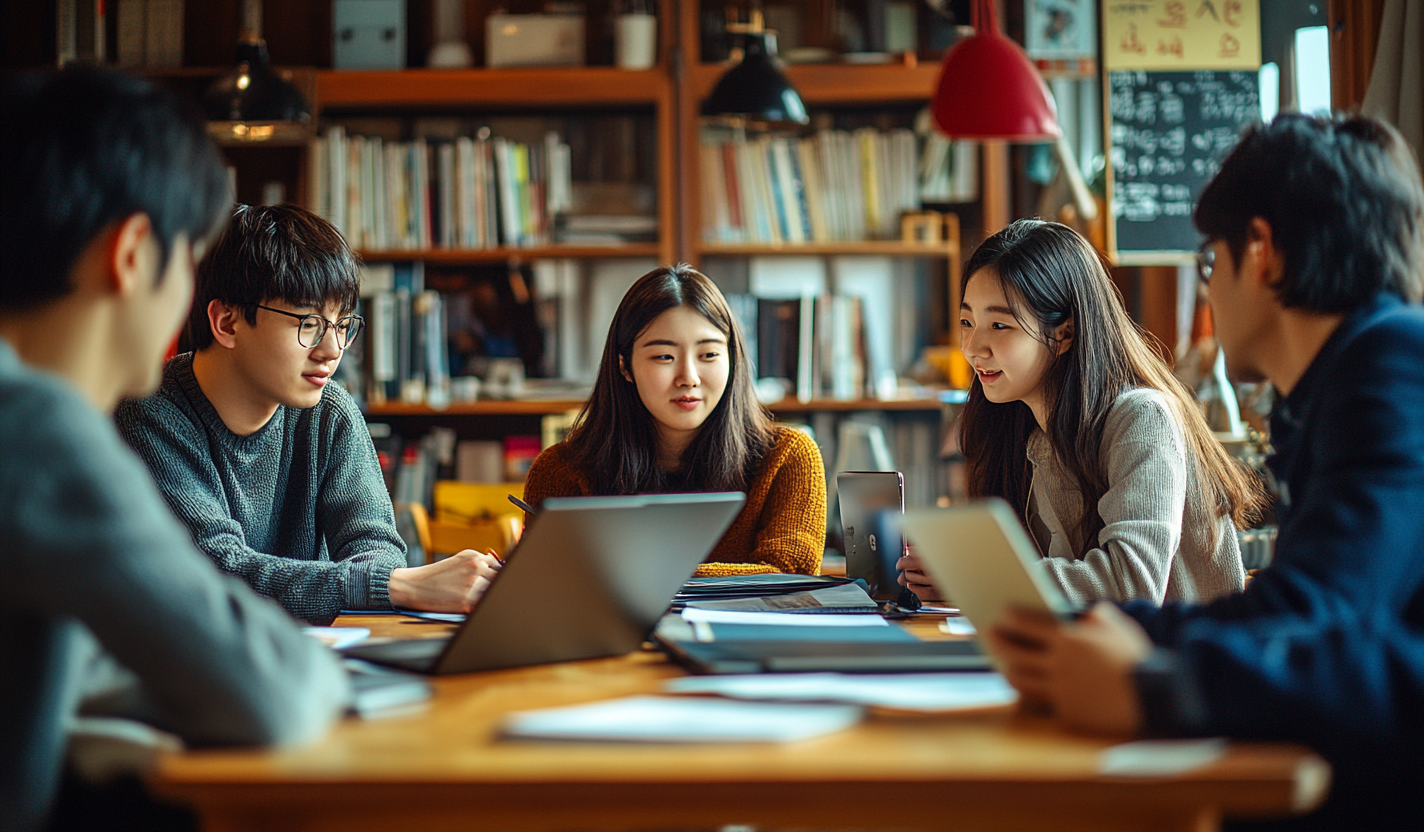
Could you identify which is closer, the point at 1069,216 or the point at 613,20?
the point at 1069,216

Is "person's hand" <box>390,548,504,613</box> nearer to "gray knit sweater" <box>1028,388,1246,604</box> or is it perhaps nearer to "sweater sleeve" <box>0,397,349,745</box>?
"sweater sleeve" <box>0,397,349,745</box>

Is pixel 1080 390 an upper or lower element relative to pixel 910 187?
lower

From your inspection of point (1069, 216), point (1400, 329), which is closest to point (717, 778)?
point (1400, 329)

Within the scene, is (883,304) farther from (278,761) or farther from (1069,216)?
(278,761)

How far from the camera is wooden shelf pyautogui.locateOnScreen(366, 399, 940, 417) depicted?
140 inches

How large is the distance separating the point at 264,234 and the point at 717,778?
4.49 feet

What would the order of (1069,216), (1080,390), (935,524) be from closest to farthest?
(935,524) → (1080,390) → (1069,216)

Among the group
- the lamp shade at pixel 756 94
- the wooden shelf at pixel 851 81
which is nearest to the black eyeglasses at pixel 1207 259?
the lamp shade at pixel 756 94

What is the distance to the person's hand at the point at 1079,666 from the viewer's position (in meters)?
0.83

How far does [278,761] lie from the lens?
775 mm

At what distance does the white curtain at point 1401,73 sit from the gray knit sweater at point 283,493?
6.24ft

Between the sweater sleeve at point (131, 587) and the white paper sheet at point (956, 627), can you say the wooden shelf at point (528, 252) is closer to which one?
the white paper sheet at point (956, 627)

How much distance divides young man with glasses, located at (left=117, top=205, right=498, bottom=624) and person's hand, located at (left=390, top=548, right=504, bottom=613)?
159 millimetres

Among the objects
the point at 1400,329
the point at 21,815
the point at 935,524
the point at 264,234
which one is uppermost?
the point at 264,234
